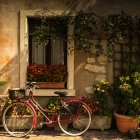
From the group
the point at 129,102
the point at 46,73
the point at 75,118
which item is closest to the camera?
the point at 129,102

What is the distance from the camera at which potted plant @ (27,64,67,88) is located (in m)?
7.39

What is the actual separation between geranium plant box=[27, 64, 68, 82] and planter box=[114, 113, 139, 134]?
1697 millimetres

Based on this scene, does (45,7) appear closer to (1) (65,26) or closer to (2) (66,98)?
(1) (65,26)

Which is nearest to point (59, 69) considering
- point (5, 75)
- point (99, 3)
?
point (5, 75)

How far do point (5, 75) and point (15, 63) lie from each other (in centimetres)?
41

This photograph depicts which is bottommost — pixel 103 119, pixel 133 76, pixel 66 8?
pixel 103 119

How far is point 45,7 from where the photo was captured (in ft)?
24.4

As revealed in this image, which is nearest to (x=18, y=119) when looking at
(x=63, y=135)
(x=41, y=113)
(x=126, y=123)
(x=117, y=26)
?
(x=41, y=113)

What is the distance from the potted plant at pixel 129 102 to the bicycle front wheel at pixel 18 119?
213 centimetres

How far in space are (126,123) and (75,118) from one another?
122cm

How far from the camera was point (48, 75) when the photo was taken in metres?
7.39

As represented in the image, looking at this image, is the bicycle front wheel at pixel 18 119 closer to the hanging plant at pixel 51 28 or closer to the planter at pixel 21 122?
the planter at pixel 21 122

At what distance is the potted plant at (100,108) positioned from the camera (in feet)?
23.8

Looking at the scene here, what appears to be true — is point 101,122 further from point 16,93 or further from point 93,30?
point 93,30
